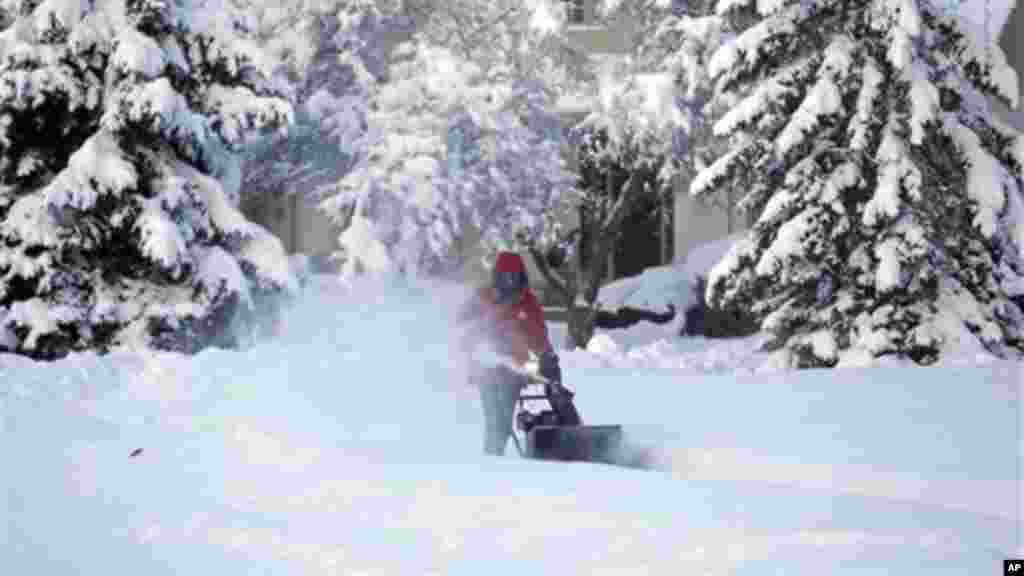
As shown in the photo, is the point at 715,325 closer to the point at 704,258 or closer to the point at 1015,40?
the point at 704,258

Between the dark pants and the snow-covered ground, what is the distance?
0.81 ft

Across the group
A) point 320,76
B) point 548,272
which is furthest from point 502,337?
point 548,272

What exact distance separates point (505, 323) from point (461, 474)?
2.34 m

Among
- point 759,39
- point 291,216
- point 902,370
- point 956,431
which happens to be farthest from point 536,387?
point 291,216

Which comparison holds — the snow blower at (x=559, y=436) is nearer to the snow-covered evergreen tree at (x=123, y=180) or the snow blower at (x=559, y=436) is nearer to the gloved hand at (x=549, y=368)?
the gloved hand at (x=549, y=368)

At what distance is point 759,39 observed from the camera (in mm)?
16828

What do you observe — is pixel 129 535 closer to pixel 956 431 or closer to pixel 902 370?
pixel 956 431

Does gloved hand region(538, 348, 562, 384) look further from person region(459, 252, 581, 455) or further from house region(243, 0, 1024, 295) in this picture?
house region(243, 0, 1024, 295)

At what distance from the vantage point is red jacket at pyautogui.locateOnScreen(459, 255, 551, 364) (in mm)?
11227

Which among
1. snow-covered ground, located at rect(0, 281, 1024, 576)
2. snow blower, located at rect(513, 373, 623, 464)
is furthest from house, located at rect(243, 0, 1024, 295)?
snow blower, located at rect(513, 373, 623, 464)

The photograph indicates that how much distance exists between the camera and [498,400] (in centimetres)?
1126

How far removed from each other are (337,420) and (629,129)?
32.6 ft

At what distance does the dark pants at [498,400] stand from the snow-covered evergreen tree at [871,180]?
6.01 metres

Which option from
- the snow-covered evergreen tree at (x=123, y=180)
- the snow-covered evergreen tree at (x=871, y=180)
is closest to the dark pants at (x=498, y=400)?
the snow-covered evergreen tree at (x=871, y=180)
